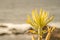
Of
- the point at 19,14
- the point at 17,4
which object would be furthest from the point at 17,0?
the point at 19,14

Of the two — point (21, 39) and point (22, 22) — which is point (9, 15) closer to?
point (22, 22)

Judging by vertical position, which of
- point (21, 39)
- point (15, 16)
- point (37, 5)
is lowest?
point (21, 39)

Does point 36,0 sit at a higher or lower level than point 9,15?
higher

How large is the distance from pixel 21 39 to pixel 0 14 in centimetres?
37

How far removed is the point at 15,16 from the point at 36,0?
0.30 m

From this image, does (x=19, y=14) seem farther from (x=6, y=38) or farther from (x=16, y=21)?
(x=6, y=38)

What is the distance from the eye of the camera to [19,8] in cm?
187

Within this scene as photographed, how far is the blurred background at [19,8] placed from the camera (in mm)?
1828

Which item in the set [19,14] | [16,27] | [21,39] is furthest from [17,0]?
[21,39]

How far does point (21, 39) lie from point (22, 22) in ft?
0.62

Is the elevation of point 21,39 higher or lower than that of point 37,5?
lower

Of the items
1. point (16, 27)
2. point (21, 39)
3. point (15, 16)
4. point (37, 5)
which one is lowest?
point (21, 39)

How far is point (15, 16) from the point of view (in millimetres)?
1858

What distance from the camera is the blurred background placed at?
1828 mm
